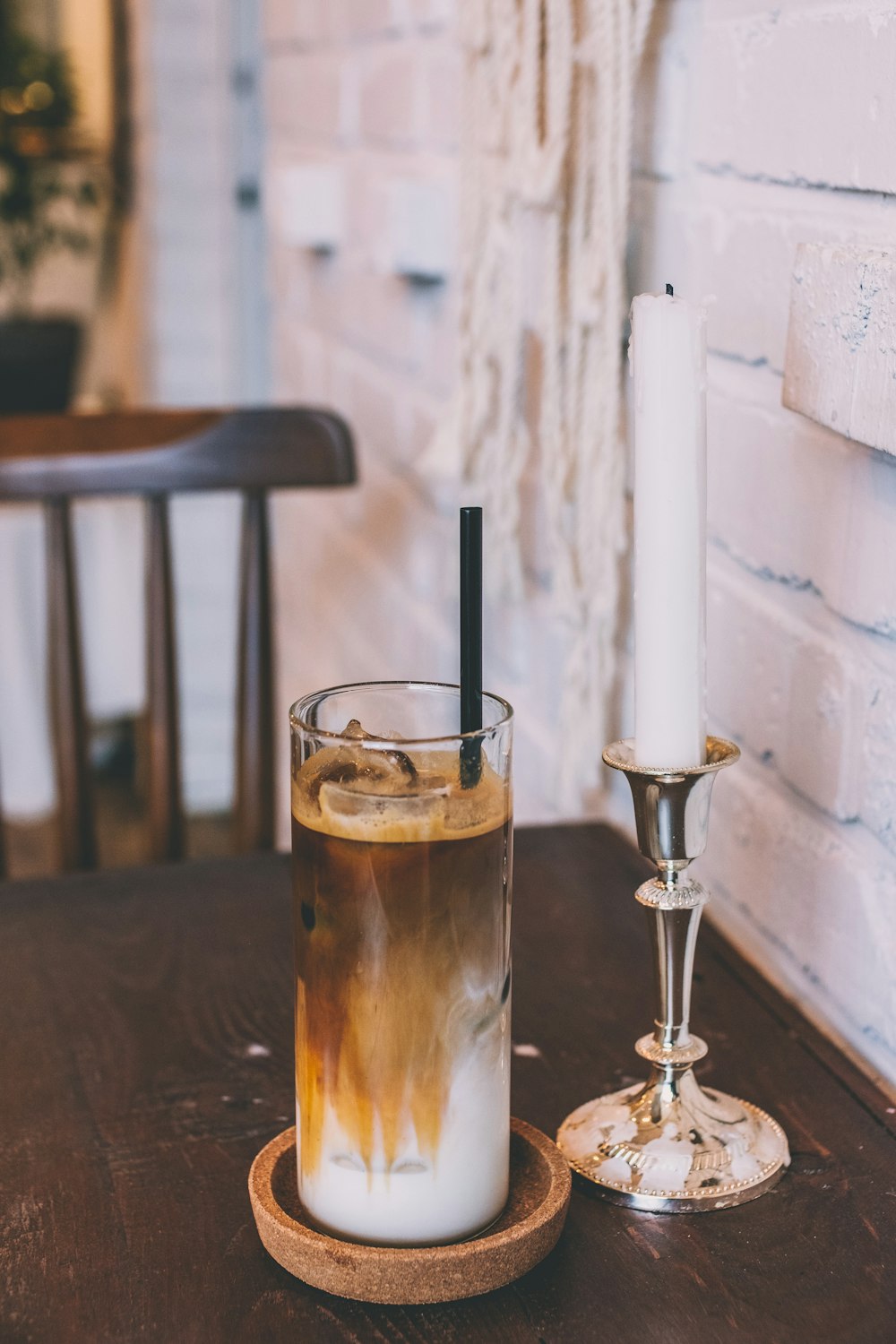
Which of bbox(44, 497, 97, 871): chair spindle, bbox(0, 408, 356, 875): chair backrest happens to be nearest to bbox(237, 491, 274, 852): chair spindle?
bbox(0, 408, 356, 875): chair backrest

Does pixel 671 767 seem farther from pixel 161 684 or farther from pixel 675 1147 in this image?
pixel 161 684

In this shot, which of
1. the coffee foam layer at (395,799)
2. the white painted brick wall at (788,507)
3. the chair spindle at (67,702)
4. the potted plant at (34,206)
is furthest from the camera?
the potted plant at (34,206)

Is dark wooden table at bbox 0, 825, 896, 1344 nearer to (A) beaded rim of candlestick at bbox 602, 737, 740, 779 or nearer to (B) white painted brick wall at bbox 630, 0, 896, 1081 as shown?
(B) white painted brick wall at bbox 630, 0, 896, 1081

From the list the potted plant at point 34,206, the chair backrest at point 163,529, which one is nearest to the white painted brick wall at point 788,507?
the chair backrest at point 163,529

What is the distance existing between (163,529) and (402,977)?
2.19ft

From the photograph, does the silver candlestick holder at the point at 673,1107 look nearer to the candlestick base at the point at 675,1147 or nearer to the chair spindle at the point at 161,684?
the candlestick base at the point at 675,1147

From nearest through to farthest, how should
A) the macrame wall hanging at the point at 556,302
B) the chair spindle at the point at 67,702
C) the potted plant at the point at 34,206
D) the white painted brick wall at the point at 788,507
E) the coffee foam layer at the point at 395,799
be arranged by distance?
1. the coffee foam layer at the point at 395,799
2. the white painted brick wall at the point at 788,507
3. the macrame wall hanging at the point at 556,302
4. the chair spindle at the point at 67,702
5. the potted plant at the point at 34,206

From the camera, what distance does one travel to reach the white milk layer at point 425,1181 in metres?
0.46

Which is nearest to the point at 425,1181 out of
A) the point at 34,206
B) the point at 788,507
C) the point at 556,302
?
the point at 788,507

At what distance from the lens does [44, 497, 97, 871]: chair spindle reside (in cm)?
105

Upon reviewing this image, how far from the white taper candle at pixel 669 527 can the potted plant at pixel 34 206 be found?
2.30 metres

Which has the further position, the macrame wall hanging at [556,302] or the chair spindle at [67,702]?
the chair spindle at [67,702]

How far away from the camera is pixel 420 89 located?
121cm

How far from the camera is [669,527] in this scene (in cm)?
48
